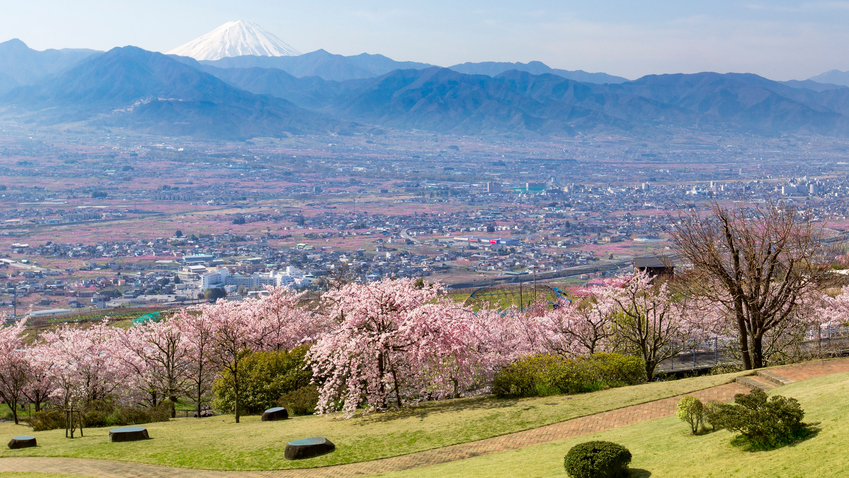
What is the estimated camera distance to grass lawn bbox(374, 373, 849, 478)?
9781 millimetres

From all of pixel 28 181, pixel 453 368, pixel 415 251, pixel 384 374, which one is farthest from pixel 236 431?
pixel 28 181

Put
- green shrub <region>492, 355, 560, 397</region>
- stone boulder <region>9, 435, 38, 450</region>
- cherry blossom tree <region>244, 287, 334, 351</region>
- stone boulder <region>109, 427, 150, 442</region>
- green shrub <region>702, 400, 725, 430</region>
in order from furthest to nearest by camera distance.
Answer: cherry blossom tree <region>244, 287, 334, 351</region>
green shrub <region>492, 355, 560, 397</region>
stone boulder <region>109, 427, 150, 442</region>
stone boulder <region>9, 435, 38, 450</region>
green shrub <region>702, 400, 725, 430</region>

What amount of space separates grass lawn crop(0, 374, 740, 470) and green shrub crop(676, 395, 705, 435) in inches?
164

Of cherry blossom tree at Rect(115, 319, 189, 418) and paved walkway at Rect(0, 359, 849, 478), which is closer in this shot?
→ paved walkway at Rect(0, 359, 849, 478)

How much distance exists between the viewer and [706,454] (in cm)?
1124

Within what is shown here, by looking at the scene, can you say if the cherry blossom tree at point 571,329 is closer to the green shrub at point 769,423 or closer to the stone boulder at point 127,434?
the stone boulder at point 127,434

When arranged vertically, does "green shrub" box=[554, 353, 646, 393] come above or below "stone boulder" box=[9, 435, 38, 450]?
above

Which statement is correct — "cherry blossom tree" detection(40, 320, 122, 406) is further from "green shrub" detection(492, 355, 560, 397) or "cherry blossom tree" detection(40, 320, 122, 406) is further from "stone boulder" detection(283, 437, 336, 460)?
"green shrub" detection(492, 355, 560, 397)

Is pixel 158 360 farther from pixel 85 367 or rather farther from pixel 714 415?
pixel 714 415

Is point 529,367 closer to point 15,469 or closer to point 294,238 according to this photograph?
point 15,469

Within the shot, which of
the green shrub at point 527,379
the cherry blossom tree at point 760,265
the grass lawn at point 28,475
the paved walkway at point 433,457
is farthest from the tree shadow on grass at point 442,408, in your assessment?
the cherry blossom tree at point 760,265

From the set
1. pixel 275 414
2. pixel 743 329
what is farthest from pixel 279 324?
pixel 743 329

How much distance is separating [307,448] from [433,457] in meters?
3.01

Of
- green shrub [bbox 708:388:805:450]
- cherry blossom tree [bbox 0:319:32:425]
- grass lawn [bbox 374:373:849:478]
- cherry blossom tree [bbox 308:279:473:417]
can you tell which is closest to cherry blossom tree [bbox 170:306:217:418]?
cherry blossom tree [bbox 0:319:32:425]
